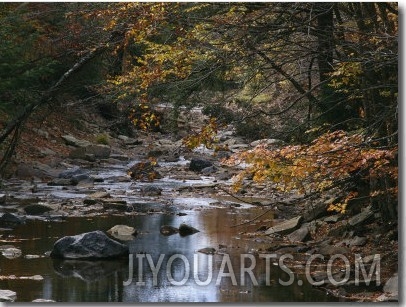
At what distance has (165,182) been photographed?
16188mm

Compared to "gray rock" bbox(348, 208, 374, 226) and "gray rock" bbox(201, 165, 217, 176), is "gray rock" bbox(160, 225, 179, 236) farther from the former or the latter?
"gray rock" bbox(201, 165, 217, 176)

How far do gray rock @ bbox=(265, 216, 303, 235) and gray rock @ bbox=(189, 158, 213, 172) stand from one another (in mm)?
7352

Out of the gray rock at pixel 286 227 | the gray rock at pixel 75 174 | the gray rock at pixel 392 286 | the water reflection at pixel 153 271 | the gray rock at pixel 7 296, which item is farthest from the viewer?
the gray rock at pixel 75 174

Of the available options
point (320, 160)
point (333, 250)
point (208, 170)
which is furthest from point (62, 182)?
point (320, 160)

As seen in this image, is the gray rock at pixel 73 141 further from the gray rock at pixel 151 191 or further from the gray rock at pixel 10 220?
the gray rock at pixel 10 220

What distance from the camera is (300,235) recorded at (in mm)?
10039

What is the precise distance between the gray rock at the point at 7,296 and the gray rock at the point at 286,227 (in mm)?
4478

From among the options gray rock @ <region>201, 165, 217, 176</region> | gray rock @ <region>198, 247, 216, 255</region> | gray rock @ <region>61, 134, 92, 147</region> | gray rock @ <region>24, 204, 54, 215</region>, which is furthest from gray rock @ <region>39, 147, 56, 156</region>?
gray rock @ <region>198, 247, 216, 255</region>

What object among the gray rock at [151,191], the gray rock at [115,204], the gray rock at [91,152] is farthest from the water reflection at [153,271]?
the gray rock at [91,152]

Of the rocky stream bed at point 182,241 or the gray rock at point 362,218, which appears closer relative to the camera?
the rocky stream bed at point 182,241

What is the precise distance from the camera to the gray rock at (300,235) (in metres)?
9.95

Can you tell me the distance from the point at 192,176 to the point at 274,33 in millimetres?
9678

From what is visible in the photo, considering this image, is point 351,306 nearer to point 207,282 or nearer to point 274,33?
point 207,282

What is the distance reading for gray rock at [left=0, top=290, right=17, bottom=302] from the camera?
6620mm
